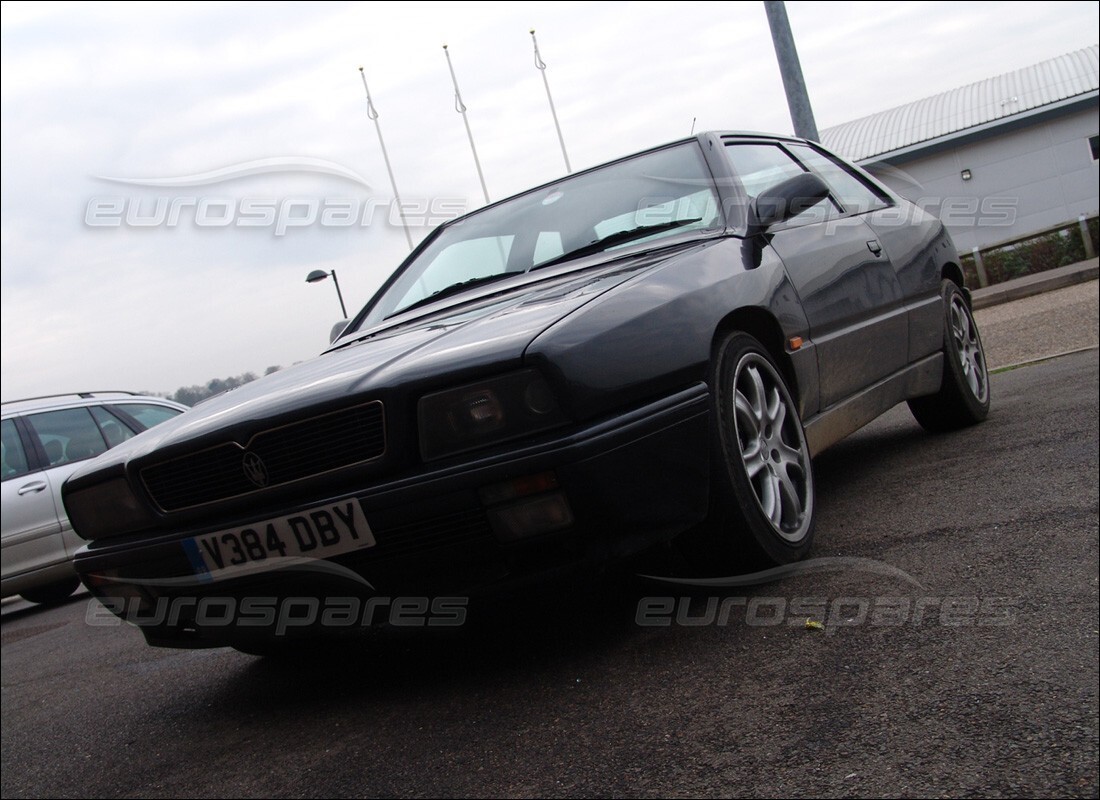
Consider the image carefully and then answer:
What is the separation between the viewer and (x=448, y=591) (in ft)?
8.16

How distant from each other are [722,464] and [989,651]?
778 mm

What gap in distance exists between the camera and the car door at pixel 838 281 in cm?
368

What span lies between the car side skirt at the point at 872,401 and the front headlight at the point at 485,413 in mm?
1317

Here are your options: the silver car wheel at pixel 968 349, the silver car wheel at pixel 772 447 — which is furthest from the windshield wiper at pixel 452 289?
the silver car wheel at pixel 968 349

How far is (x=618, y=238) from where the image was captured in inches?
142

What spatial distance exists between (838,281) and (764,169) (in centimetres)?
60

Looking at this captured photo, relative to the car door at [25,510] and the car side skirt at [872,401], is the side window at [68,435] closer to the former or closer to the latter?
the car door at [25,510]

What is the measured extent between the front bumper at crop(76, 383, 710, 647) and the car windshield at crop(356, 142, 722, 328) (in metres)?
1.06

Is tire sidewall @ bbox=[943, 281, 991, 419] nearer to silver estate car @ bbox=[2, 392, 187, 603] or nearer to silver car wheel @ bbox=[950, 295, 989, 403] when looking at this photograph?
silver car wheel @ bbox=[950, 295, 989, 403]

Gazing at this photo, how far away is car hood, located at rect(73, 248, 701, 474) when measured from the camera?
248 cm

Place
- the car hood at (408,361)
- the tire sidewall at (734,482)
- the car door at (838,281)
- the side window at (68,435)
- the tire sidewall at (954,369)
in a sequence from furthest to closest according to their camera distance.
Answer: the side window at (68,435), the tire sidewall at (954,369), the car door at (838,281), the tire sidewall at (734,482), the car hood at (408,361)

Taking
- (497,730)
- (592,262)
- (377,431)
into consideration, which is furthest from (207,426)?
(592,262)

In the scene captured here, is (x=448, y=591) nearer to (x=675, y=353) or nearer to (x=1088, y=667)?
(x=675, y=353)

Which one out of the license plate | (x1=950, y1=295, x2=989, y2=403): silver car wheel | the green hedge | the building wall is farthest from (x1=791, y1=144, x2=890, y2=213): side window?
the building wall
